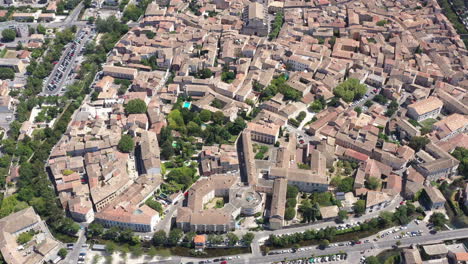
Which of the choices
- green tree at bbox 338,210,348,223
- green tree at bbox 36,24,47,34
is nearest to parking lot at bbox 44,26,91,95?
green tree at bbox 36,24,47,34

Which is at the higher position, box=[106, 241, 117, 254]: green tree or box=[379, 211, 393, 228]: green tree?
box=[379, 211, 393, 228]: green tree

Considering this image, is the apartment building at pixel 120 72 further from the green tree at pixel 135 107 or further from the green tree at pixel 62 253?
the green tree at pixel 62 253

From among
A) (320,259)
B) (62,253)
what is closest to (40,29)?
(62,253)

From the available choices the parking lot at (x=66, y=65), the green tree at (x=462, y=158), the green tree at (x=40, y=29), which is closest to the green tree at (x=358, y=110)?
the green tree at (x=462, y=158)

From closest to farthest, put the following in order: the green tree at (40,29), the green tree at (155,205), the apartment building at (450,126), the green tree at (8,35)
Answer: the green tree at (155,205) < the apartment building at (450,126) < the green tree at (8,35) < the green tree at (40,29)

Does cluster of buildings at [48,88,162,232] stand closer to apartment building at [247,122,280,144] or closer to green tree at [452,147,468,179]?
apartment building at [247,122,280,144]
